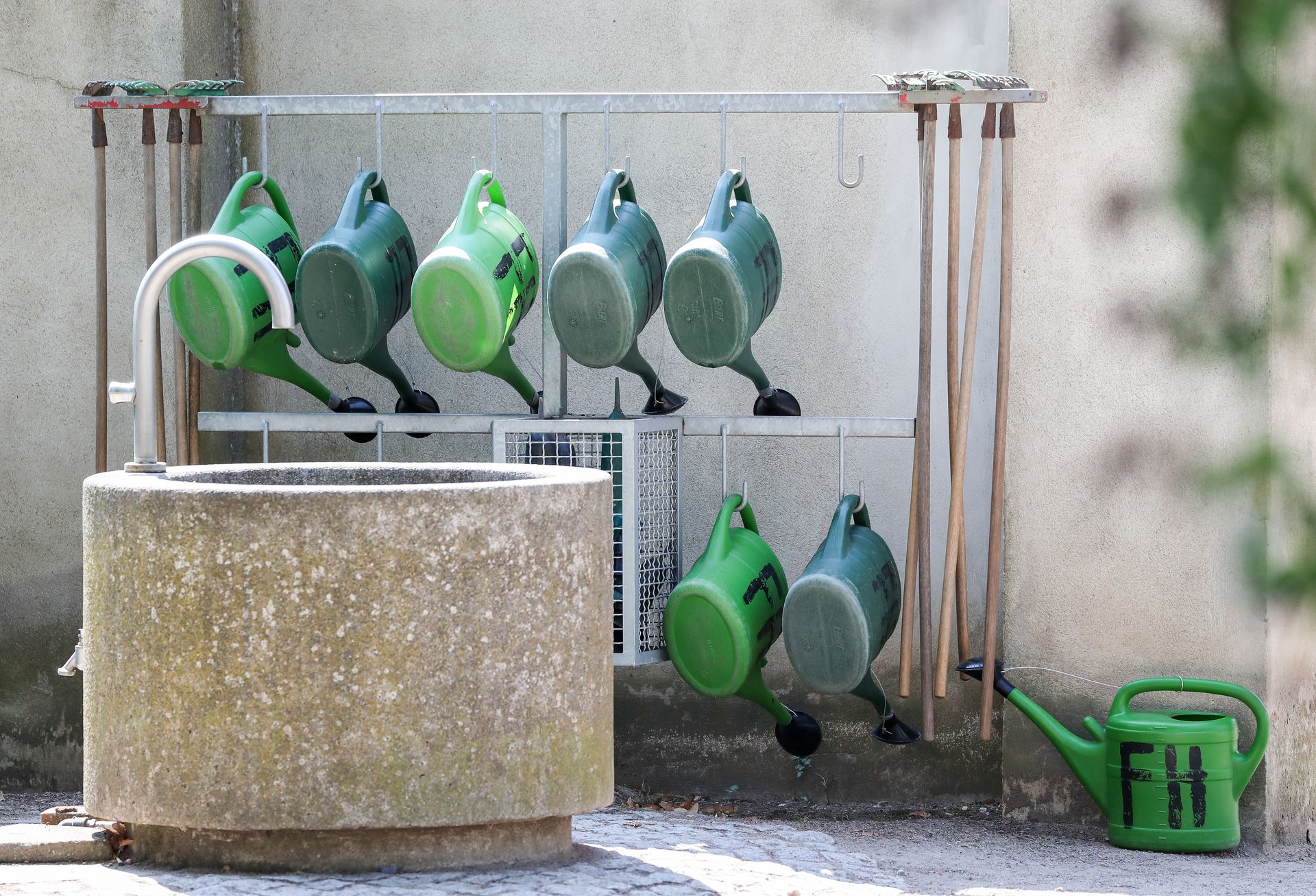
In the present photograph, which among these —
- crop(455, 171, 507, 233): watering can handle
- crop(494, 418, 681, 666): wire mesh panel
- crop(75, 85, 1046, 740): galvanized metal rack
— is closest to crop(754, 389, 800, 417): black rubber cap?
crop(75, 85, 1046, 740): galvanized metal rack

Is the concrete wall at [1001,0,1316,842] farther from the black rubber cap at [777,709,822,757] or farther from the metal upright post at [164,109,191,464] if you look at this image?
the metal upright post at [164,109,191,464]

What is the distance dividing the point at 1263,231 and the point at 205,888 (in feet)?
9.52

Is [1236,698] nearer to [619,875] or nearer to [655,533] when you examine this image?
[655,533]

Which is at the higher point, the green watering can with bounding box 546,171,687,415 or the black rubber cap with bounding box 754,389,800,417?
the green watering can with bounding box 546,171,687,415

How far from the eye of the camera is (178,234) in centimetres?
393

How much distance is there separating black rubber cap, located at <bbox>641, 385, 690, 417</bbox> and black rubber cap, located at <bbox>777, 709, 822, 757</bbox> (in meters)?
0.88

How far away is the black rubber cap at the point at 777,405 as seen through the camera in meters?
3.97

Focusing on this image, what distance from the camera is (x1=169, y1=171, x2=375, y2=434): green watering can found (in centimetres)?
367

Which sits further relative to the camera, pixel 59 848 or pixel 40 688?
pixel 40 688

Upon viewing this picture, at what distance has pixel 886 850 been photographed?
151 inches

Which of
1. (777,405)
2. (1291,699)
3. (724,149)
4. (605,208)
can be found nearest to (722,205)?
(724,149)

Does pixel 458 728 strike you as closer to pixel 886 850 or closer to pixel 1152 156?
pixel 886 850

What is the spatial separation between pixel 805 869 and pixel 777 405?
130 cm

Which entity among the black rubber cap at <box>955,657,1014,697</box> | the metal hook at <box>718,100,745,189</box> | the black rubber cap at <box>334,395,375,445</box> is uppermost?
the metal hook at <box>718,100,745,189</box>
